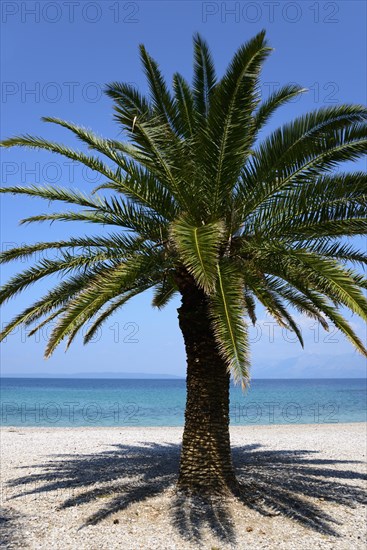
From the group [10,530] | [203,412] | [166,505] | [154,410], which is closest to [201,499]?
[166,505]

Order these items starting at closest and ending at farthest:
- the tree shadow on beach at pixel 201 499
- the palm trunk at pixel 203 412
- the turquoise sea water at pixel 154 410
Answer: the tree shadow on beach at pixel 201 499, the palm trunk at pixel 203 412, the turquoise sea water at pixel 154 410

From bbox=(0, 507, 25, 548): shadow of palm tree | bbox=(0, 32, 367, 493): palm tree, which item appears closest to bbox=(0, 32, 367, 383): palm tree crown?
bbox=(0, 32, 367, 493): palm tree

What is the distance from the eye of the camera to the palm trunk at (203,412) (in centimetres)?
919

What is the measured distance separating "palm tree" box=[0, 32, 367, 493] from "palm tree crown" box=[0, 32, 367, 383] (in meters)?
0.02

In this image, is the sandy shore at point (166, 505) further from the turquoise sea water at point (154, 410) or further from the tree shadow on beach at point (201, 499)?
the turquoise sea water at point (154, 410)

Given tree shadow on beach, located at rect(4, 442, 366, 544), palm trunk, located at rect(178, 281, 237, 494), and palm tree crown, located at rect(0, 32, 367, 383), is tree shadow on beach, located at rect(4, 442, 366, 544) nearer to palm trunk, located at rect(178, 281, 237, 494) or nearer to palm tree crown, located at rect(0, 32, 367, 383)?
palm trunk, located at rect(178, 281, 237, 494)

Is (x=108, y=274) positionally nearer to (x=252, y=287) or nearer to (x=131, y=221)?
(x=131, y=221)

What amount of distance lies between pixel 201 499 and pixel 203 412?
137 centimetres

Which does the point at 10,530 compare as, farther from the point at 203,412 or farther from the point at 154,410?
the point at 154,410

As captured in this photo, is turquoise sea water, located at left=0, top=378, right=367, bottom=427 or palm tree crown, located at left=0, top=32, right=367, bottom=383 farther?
turquoise sea water, located at left=0, top=378, right=367, bottom=427

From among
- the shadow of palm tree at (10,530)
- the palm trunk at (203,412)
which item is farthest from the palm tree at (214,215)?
the shadow of palm tree at (10,530)

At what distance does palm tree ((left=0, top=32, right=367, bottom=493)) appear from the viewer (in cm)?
810

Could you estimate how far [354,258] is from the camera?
30.7 ft

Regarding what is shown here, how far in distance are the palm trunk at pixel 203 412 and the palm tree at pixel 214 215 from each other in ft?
0.06
